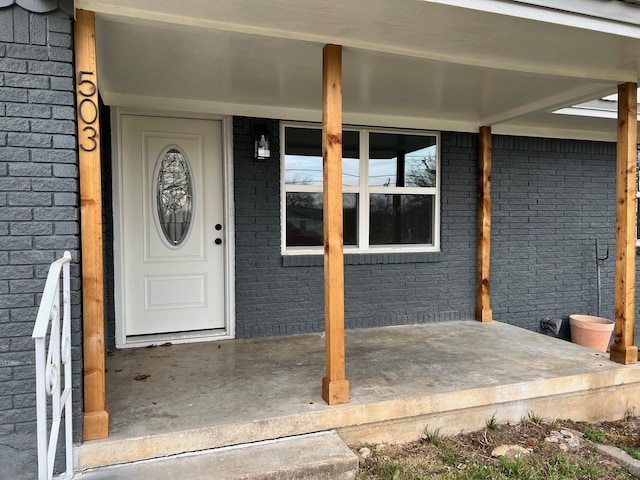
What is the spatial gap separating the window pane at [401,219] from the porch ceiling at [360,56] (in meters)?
0.91

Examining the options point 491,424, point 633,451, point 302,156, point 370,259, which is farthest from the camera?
point 370,259

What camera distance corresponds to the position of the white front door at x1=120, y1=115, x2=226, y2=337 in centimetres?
393

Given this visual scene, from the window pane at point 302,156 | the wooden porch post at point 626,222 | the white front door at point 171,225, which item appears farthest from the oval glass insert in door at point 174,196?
the wooden porch post at point 626,222

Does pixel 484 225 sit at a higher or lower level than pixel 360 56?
lower

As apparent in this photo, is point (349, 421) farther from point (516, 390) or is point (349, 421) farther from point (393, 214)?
point (393, 214)

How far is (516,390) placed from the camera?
3053mm

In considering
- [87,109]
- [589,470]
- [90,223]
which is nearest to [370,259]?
Answer: [589,470]

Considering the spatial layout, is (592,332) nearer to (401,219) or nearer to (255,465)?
(401,219)

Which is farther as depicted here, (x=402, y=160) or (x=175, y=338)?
(x=402, y=160)

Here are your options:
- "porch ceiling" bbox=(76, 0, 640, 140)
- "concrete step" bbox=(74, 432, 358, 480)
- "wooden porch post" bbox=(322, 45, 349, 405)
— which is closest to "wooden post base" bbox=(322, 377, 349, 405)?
"wooden porch post" bbox=(322, 45, 349, 405)

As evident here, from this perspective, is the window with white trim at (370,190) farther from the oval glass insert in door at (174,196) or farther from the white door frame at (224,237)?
the oval glass insert in door at (174,196)

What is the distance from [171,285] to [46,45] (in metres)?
2.37

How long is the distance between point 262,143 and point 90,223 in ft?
6.93

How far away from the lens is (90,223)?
2.23m
